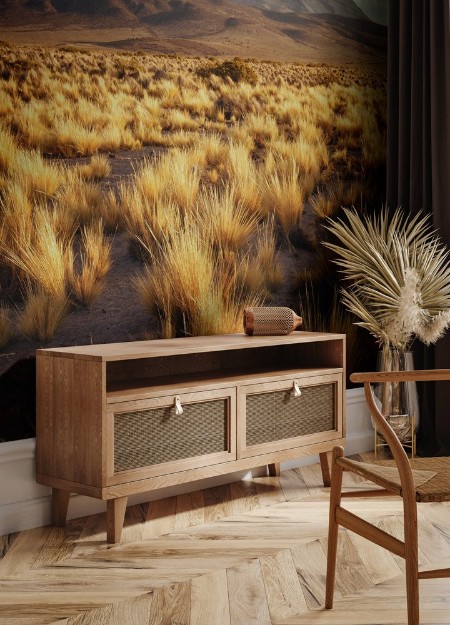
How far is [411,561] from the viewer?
2.30m

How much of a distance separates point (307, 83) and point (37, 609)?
117 inches

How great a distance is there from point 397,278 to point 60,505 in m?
2.04

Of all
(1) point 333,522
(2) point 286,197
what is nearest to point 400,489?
(1) point 333,522

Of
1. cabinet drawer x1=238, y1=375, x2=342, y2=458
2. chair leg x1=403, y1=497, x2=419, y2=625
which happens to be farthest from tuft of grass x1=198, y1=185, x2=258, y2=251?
chair leg x1=403, y1=497, x2=419, y2=625

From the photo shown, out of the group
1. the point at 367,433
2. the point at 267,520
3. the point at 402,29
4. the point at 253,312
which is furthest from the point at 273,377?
the point at 402,29

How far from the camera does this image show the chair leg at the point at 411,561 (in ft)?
7.54

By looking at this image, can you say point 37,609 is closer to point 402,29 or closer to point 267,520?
point 267,520

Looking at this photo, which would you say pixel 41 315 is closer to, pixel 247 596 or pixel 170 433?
pixel 170 433

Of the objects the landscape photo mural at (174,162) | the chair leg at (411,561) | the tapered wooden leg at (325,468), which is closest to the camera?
the chair leg at (411,561)

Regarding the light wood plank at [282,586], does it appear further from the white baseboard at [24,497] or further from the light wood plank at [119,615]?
the white baseboard at [24,497]

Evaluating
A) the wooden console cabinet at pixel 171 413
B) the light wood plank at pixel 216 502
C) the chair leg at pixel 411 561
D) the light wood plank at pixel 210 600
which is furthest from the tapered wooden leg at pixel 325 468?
the chair leg at pixel 411 561

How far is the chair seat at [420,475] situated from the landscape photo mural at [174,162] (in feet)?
4.89

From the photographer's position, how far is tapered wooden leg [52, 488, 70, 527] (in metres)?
3.43

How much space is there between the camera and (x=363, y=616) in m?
2.62
